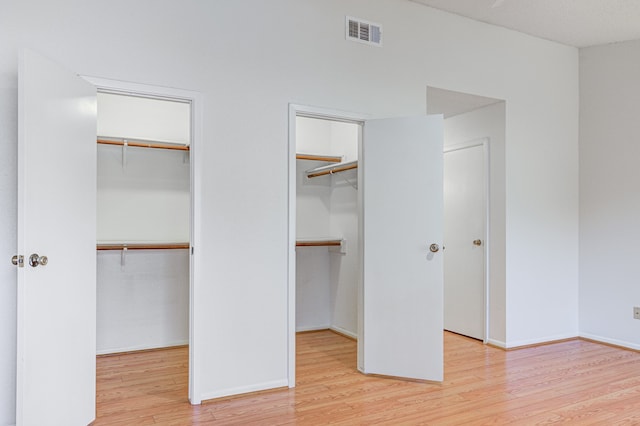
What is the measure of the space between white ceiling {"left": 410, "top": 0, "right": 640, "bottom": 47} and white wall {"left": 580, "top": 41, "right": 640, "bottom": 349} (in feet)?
0.93

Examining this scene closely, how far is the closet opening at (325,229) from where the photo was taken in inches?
176

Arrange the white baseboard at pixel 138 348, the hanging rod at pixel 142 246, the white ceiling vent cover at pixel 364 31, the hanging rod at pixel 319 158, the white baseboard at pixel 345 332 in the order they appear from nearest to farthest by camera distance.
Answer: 1. the white ceiling vent cover at pixel 364 31
2. the hanging rod at pixel 142 246
3. the white baseboard at pixel 138 348
4. the white baseboard at pixel 345 332
5. the hanging rod at pixel 319 158

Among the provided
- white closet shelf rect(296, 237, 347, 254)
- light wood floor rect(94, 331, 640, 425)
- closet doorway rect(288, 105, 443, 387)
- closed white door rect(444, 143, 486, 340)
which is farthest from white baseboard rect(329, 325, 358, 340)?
closed white door rect(444, 143, 486, 340)

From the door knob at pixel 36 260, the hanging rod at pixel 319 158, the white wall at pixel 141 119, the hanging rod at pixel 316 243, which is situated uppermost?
the white wall at pixel 141 119

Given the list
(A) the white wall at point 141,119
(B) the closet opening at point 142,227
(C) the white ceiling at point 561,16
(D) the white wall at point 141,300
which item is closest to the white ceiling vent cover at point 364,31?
(C) the white ceiling at point 561,16

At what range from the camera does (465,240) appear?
4.59m

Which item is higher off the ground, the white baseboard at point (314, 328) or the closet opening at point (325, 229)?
the closet opening at point (325, 229)

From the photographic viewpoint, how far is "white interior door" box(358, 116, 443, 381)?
3262 millimetres

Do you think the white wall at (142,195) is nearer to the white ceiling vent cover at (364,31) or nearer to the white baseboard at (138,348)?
the white baseboard at (138,348)

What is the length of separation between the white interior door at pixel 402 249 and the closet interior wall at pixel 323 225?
113cm

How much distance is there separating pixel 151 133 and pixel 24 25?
1660 millimetres

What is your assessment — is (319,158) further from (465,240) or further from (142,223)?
(142,223)

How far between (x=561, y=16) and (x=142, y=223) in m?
3.97

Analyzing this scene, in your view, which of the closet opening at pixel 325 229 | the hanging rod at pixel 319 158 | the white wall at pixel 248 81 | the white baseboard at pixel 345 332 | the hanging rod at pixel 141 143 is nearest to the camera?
the white wall at pixel 248 81
